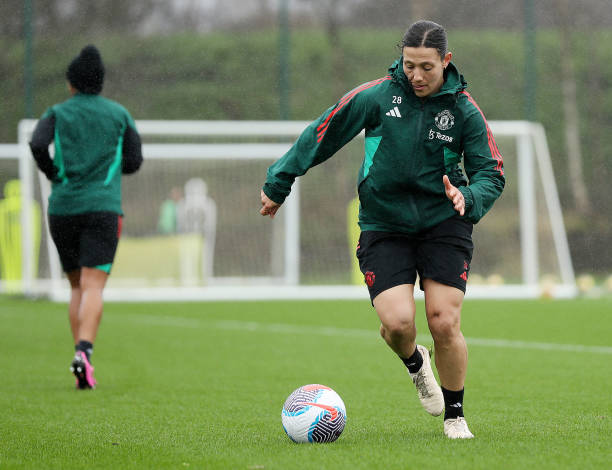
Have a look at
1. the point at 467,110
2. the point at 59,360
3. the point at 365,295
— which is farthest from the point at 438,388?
the point at 365,295

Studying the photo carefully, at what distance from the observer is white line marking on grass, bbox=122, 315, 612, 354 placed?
940 centimetres

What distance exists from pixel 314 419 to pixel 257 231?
14385 mm

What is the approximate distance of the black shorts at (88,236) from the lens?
23.6ft

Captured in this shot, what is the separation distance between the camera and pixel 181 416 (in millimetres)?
5785

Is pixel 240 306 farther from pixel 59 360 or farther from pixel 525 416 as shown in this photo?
pixel 525 416

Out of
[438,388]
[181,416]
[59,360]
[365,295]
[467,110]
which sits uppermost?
[467,110]

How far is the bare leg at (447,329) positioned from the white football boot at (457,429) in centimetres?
15

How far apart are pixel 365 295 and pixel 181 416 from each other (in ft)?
39.6

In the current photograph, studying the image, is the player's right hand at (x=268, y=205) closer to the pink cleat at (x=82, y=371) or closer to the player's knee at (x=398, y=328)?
the player's knee at (x=398, y=328)

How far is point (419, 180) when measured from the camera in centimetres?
493

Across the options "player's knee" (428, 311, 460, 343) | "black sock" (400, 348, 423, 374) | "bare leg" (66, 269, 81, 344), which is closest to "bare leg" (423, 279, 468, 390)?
"player's knee" (428, 311, 460, 343)

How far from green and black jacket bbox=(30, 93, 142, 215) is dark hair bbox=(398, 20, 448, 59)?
304cm

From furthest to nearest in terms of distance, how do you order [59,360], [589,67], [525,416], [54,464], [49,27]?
[589,67], [49,27], [59,360], [525,416], [54,464]

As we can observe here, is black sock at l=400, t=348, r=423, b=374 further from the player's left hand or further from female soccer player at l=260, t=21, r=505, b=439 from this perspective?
the player's left hand
